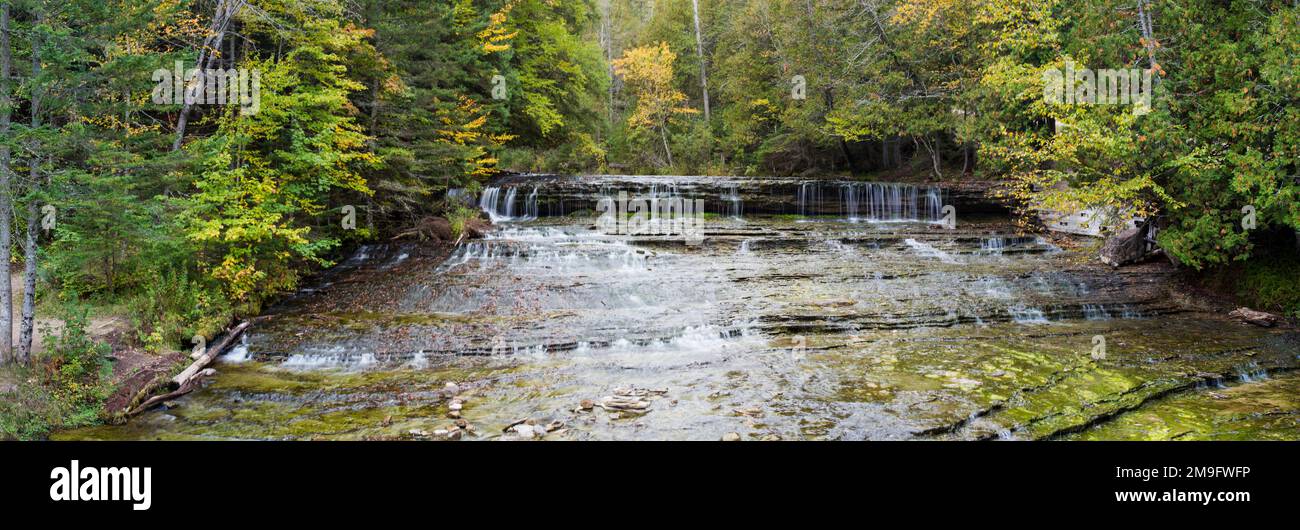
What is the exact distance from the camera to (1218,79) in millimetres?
10414

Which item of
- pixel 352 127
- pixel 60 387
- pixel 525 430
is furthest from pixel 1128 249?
pixel 60 387

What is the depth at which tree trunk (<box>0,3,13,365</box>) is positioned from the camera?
6570mm

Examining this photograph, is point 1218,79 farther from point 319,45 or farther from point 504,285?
point 319,45

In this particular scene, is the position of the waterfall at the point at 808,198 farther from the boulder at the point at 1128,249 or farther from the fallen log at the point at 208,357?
the fallen log at the point at 208,357

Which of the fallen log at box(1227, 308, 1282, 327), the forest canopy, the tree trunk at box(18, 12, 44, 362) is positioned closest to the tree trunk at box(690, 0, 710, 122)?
the forest canopy

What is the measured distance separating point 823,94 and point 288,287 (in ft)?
79.5

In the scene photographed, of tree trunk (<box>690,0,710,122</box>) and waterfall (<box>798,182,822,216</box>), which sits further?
tree trunk (<box>690,0,710,122</box>)

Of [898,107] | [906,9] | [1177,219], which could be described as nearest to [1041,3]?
[1177,219]

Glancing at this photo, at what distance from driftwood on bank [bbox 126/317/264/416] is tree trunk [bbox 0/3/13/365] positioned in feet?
4.91

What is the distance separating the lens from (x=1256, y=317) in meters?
10.6

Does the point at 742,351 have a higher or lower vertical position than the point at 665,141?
lower

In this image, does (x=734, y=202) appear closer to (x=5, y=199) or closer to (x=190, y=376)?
(x=190, y=376)

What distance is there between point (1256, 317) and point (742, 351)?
8.62m

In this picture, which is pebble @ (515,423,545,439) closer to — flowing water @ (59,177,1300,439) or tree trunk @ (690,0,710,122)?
flowing water @ (59,177,1300,439)
